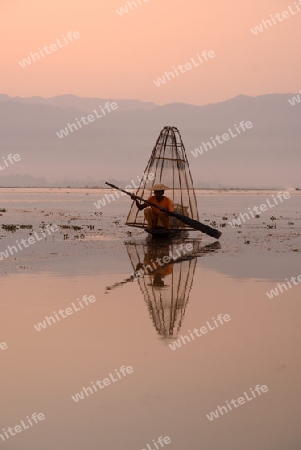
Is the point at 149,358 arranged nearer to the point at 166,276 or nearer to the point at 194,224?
the point at 166,276

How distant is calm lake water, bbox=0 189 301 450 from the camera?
662 centimetres

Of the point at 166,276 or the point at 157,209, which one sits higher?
the point at 157,209

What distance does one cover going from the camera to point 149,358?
354 inches

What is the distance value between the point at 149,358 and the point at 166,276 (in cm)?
785

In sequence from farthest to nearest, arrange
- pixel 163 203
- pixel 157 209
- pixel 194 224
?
pixel 194 224, pixel 157 209, pixel 163 203

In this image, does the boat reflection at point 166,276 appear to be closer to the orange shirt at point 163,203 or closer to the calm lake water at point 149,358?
the calm lake water at point 149,358

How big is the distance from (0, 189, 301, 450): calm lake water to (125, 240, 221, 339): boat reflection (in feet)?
0.16

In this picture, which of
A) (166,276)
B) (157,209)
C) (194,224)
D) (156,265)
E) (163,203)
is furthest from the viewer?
(194,224)

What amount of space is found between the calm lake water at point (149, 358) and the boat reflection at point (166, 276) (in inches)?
1.9

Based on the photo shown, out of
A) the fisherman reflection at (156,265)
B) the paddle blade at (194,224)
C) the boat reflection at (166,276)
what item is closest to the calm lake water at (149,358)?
the boat reflection at (166,276)

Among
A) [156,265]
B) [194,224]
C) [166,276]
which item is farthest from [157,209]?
[166,276]

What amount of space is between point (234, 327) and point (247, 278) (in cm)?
548

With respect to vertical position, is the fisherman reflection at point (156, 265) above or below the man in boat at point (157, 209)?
below

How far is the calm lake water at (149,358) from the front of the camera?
21.7 ft
